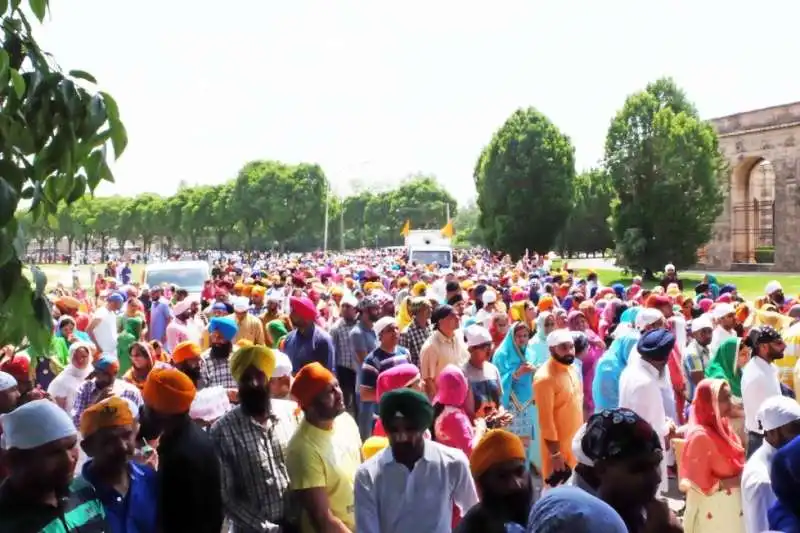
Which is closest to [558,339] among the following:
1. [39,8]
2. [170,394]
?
[170,394]

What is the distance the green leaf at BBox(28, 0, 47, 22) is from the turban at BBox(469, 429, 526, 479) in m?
2.45

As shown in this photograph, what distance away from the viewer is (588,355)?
985 cm

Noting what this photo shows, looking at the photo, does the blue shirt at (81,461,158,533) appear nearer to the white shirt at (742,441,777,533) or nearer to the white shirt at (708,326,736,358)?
the white shirt at (742,441,777,533)

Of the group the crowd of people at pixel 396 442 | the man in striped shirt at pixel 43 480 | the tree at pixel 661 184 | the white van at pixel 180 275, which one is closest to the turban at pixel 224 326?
the crowd of people at pixel 396 442

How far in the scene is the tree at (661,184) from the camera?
40.3m

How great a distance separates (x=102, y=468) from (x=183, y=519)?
46 centimetres

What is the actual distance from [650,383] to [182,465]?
154 inches

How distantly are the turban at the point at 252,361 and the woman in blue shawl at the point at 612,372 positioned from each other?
12.9ft

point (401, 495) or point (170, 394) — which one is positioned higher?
point (170, 394)

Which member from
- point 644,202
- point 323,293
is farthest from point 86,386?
point 644,202

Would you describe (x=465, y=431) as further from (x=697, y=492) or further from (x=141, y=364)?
(x=141, y=364)

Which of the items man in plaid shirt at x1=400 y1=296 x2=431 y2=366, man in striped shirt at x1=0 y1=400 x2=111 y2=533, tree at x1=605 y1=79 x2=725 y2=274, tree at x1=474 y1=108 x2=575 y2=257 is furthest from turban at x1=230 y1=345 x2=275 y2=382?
tree at x1=474 y1=108 x2=575 y2=257

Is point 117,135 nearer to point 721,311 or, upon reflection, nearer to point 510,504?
point 510,504

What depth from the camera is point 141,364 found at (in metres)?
8.15
